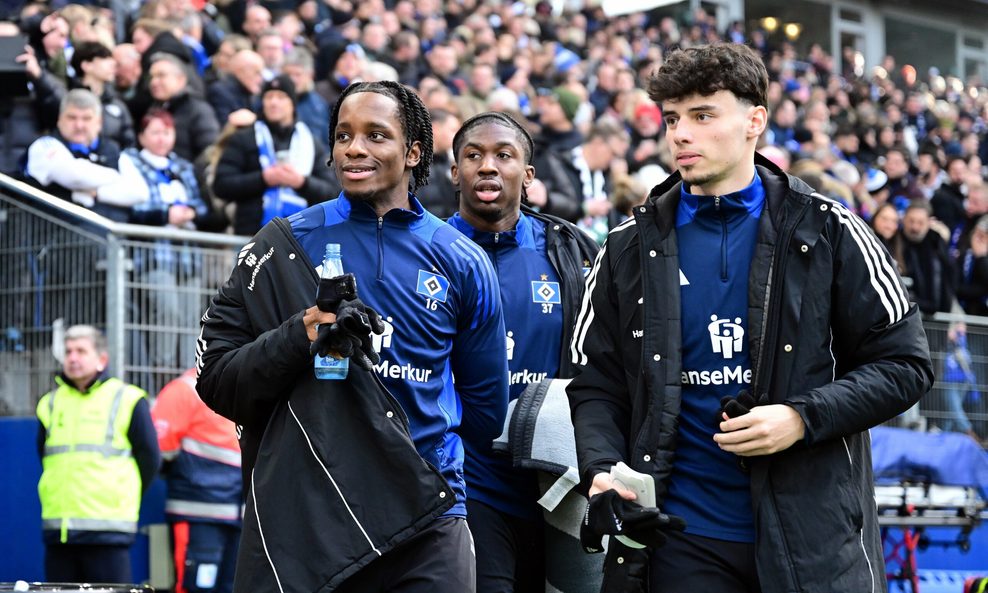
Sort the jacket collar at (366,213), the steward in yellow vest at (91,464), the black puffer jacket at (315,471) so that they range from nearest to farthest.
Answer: the black puffer jacket at (315,471), the jacket collar at (366,213), the steward in yellow vest at (91,464)

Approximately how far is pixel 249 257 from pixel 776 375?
158cm

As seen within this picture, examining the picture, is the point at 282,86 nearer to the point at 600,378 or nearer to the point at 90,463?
the point at 90,463

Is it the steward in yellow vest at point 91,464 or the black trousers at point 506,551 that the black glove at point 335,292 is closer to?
the black trousers at point 506,551

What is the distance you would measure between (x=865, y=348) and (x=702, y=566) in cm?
75

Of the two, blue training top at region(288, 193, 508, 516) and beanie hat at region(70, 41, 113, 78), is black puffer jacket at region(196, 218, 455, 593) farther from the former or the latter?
beanie hat at region(70, 41, 113, 78)

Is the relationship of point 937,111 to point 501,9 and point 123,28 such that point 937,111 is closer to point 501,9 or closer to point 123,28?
point 501,9

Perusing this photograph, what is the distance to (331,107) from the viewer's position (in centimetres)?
592

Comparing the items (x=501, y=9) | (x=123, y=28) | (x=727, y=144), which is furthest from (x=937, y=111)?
(x=727, y=144)

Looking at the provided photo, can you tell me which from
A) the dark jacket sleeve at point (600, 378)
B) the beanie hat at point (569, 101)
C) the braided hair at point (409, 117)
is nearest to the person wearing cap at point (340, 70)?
the beanie hat at point (569, 101)

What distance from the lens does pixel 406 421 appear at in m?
4.25

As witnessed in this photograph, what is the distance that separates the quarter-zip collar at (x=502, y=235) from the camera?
6.17m

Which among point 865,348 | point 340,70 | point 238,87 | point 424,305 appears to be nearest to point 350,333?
point 424,305

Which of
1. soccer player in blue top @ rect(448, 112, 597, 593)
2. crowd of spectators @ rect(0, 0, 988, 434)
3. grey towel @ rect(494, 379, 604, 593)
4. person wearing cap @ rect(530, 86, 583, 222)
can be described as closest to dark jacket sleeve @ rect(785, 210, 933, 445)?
grey towel @ rect(494, 379, 604, 593)

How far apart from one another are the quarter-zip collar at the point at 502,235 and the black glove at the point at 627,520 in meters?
2.37
